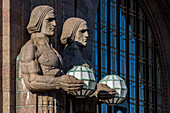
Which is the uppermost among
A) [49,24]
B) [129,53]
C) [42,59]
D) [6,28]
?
[49,24]

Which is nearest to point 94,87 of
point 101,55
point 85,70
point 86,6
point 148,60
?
point 85,70

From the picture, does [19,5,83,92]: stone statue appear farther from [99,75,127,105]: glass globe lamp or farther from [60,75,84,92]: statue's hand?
[99,75,127,105]: glass globe lamp

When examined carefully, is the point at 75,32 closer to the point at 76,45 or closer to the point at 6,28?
the point at 76,45

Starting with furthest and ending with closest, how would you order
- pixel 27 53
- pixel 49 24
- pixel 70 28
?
pixel 70 28 < pixel 49 24 < pixel 27 53

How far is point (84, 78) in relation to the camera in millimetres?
16047

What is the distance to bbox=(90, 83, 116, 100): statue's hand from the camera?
17.7 m

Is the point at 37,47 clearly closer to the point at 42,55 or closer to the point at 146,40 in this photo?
the point at 42,55

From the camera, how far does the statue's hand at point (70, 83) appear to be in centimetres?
1550

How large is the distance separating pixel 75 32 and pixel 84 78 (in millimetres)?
2089

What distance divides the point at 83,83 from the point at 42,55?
1334 millimetres

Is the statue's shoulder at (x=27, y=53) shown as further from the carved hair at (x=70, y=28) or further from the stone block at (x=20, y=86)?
the carved hair at (x=70, y=28)

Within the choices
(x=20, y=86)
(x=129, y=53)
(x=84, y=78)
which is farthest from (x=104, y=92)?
(x=129, y=53)

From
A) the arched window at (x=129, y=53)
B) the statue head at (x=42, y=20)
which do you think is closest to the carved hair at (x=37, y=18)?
the statue head at (x=42, y=20)

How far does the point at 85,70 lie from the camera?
1616cm
